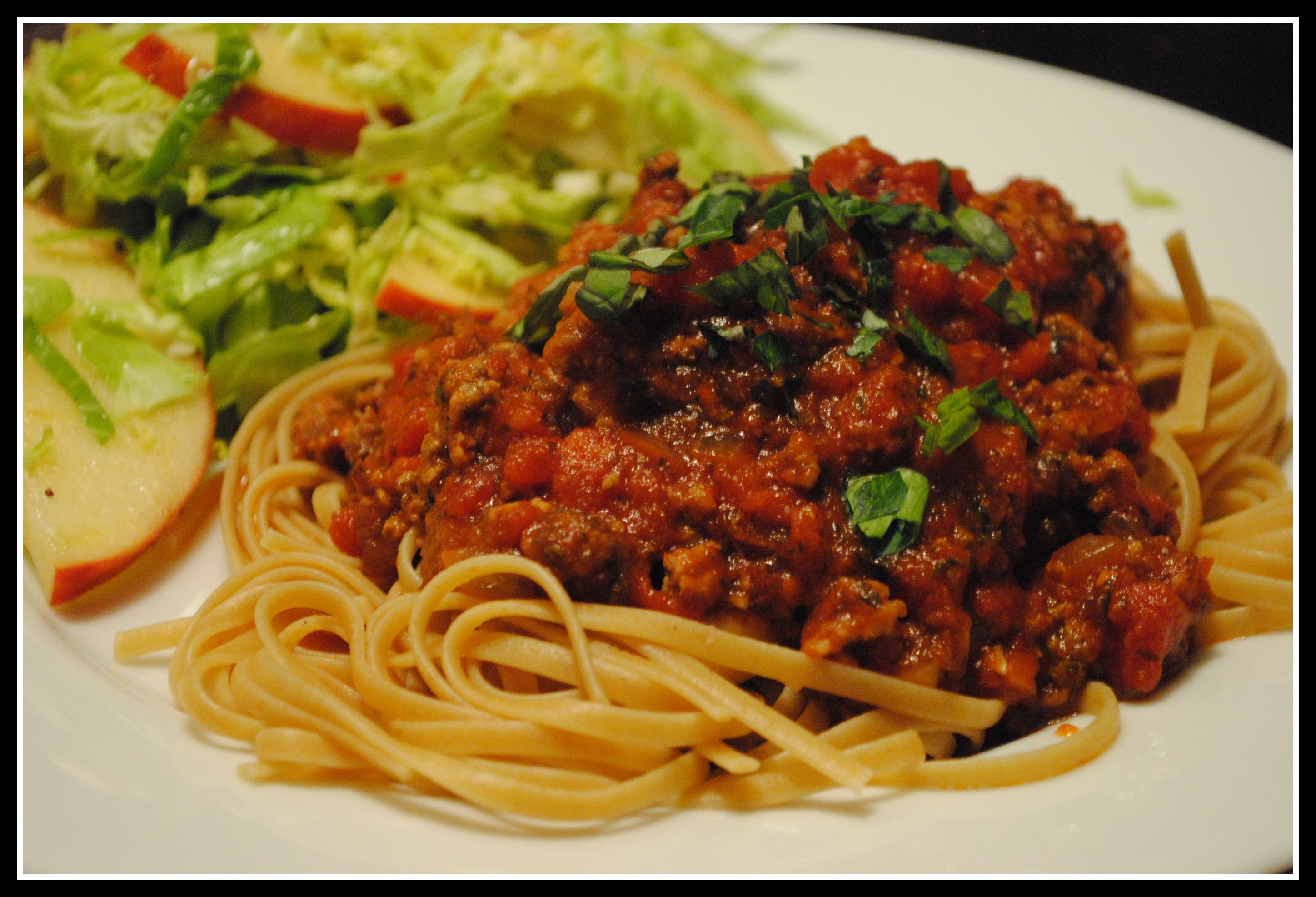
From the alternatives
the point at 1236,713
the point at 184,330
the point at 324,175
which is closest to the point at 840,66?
the point at 324,175

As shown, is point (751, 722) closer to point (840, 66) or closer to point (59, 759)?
point (59, 759)

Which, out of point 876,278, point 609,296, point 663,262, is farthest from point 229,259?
point 876,278

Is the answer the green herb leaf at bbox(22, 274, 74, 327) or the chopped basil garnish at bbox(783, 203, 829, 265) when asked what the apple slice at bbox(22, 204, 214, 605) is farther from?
the chopped basil garnish at bbox(783, 203, 829, 265)

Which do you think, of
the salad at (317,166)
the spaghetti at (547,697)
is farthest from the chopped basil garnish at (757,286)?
the salad at (317,166)

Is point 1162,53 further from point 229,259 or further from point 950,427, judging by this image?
point 229,259

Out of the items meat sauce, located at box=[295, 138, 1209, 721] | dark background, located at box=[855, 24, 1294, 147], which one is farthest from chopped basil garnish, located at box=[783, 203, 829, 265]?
dark background, located at box=[855, 24, 1294, 147]

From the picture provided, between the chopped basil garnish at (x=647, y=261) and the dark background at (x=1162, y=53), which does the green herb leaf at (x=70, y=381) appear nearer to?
the chopped basil garnish at (x=647, y=261)
